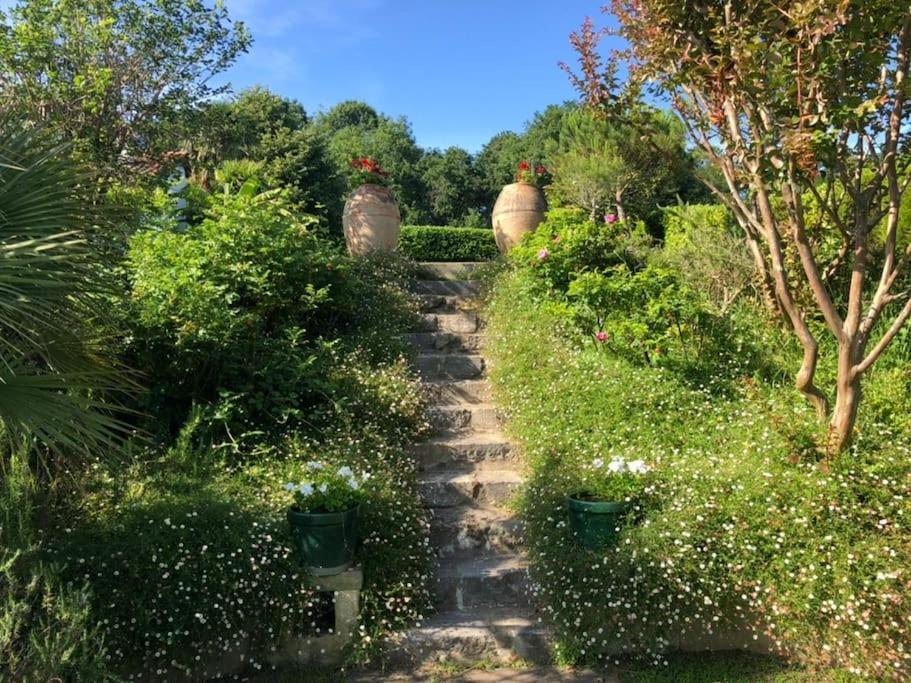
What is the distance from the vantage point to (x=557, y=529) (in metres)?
3.41

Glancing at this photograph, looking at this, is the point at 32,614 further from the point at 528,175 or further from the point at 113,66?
the point at 528,175

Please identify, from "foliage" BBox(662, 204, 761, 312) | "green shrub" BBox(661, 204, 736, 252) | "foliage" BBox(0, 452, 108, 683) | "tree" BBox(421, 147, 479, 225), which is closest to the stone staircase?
"foliage" BBox(0, 452, 108, 683)

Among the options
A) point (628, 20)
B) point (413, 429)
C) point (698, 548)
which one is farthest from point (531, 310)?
point (698, 548)

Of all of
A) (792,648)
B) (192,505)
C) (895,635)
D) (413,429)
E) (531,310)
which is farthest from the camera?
(531,310)

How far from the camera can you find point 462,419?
5.26 m

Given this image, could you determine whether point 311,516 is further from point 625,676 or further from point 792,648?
point 792,648

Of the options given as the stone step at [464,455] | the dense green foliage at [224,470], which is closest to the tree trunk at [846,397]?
the stone step at [464,455]

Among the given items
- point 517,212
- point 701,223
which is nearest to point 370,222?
point 517,212

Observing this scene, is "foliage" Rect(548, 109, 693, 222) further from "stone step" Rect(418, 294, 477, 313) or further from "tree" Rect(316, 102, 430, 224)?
"tree" Rect(316, 102, 430, 224)

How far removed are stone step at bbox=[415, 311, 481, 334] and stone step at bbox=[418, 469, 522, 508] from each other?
2.64 m

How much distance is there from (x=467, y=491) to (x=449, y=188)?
29650 mm

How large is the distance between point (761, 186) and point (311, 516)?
2825 millimetres

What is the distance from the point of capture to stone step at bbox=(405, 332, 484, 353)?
653cm

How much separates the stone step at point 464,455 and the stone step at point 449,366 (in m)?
1.25
